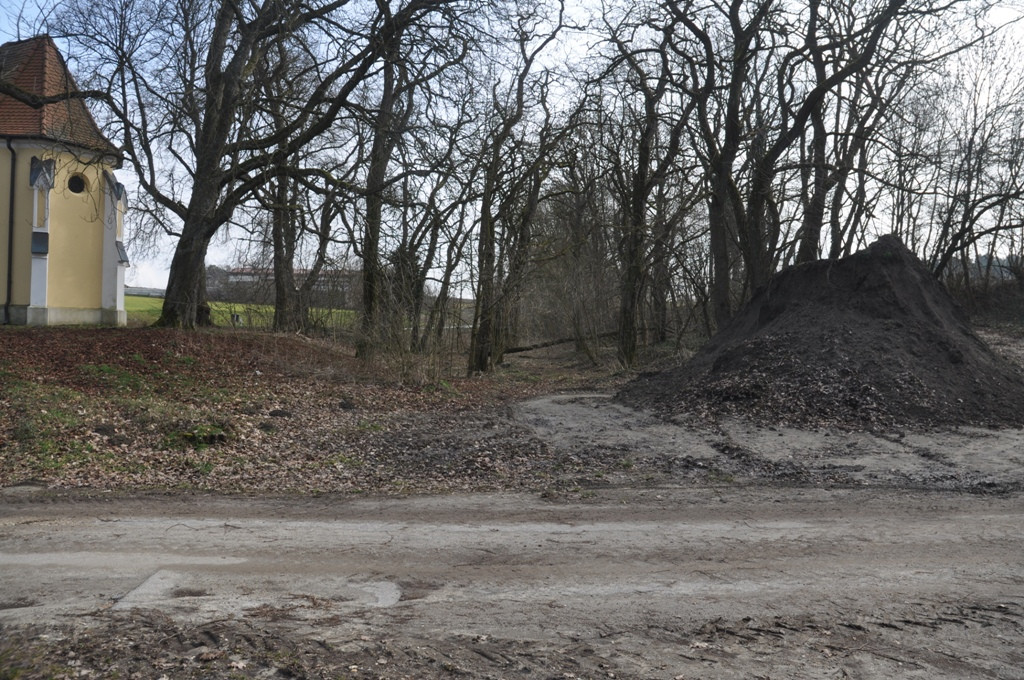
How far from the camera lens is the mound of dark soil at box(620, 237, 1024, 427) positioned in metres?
12.3

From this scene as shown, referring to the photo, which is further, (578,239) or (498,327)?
(578,239)

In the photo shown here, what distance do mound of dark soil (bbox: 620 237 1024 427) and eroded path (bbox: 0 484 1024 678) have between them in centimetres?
457

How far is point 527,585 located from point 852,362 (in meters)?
9.74

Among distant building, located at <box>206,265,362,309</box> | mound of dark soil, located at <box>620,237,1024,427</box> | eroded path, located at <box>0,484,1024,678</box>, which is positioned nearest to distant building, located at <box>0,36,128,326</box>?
distant building, located at <box>206,265,362,309</box>

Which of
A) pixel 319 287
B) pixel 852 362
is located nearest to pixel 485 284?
pixel 319 287

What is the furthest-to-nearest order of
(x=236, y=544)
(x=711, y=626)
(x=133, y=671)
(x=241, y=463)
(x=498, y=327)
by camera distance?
(x=498, y=327)
(x=241, y=463)
(x=236, y=544)
(x=711, y=626)
(x=133, y=671)

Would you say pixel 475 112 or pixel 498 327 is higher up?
pixel 475 112

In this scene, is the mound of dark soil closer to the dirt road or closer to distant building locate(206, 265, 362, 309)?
the dirt road

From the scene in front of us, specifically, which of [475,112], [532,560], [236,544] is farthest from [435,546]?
[475,112]

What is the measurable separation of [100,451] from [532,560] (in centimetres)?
651

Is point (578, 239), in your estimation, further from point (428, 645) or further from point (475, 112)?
point (428, 645)

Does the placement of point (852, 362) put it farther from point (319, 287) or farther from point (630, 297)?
point (319, 287)

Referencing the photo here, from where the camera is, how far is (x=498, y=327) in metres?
22.7

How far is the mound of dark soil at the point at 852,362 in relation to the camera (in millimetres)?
12312
